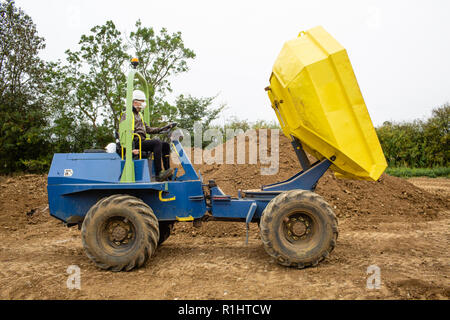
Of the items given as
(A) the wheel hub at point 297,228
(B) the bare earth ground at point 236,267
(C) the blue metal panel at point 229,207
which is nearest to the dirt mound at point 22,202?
(B) the bare earth ground at point 236,267

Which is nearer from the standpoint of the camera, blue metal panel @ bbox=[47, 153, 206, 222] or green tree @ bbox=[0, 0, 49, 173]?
blue metal panel @ bbox=[47, 153, 206, 222]

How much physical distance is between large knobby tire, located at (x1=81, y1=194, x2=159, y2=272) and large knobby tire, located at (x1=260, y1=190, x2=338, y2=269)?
1.57 meters

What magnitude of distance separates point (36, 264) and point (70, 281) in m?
1.27

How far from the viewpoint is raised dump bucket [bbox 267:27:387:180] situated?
4.75m

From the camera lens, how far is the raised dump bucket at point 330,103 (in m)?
4.75

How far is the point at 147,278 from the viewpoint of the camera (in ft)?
15.0

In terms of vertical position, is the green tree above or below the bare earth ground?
above

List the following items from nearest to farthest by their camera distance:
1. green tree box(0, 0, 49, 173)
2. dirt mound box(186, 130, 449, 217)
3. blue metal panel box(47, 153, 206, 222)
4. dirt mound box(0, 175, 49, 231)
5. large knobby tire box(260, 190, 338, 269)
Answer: large knobby tire box(260, 190, 338, 269), blue metal panel box(47, 153, 206, 222), dirt mound box(186, 130, 449, 217), dirt mound box(0, 175, 49, 231), green tree box(0, 0, 49, 173)

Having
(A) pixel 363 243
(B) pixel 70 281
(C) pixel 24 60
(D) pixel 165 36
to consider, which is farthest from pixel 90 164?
(C) pixel 24 60

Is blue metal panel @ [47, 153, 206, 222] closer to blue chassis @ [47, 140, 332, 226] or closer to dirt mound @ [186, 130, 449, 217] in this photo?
blue chassis @ [47, 140, 332, 226]

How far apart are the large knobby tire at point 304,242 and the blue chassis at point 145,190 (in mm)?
489

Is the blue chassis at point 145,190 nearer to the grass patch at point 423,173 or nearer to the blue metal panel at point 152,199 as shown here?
the blue metal panel at point 152,199

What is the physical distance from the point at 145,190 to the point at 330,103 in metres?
2.91

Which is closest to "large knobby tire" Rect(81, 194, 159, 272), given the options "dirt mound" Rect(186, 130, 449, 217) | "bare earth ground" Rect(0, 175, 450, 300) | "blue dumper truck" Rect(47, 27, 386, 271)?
"blue dumper truck" Rect(47, 27, 386, 271)
